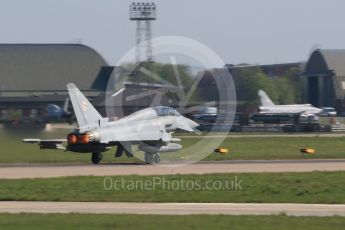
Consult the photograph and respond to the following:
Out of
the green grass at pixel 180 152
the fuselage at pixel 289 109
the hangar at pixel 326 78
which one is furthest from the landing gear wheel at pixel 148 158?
the hangar at pixel 326 78

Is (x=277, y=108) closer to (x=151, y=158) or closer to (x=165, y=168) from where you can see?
(x=151, y=158)

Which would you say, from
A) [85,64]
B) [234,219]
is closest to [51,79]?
[85,64]

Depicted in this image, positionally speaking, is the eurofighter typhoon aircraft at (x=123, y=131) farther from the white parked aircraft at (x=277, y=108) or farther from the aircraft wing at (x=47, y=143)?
the white parked aircraft at (x=277, y=108)

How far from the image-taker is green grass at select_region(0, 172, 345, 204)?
93.8ft

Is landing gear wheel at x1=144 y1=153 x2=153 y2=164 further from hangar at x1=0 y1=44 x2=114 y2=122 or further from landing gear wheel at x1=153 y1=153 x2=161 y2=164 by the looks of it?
hangar at x1=0 y1=44 x2=114 y2=122

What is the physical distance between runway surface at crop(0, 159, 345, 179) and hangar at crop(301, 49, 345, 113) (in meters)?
98.6

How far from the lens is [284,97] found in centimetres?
15612

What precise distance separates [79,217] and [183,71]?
109ft

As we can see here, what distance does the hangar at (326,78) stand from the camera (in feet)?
470

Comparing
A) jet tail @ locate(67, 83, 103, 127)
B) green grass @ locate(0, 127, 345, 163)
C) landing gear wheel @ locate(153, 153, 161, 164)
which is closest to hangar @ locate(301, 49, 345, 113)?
green grass @ locate(0, 127, 345, 163)

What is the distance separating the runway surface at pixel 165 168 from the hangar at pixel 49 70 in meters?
86.3

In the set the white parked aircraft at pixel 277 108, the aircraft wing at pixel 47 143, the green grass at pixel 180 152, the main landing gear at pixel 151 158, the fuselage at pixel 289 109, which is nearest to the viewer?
the main landing gear at pixel 151 158

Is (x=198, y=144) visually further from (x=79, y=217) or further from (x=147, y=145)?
(x=79, y=217)

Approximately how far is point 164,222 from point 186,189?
8.36m
